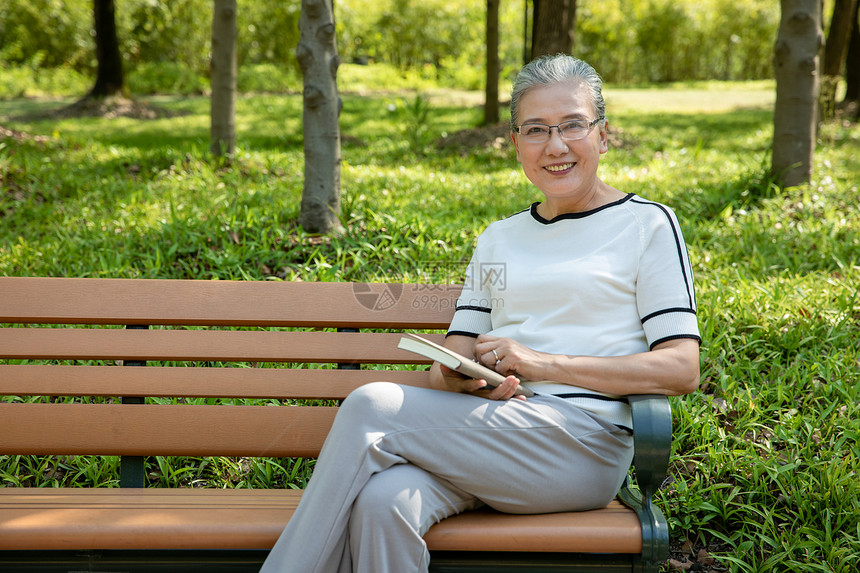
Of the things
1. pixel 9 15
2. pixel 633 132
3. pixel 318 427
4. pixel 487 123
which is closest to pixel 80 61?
pixel 9 15

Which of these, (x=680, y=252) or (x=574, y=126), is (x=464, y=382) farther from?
(x=574, y=126)

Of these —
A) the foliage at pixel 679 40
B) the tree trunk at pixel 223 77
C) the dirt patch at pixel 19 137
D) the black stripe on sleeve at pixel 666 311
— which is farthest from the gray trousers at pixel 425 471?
the foliage at pixel 679 40

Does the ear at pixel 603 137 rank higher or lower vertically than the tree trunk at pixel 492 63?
lower

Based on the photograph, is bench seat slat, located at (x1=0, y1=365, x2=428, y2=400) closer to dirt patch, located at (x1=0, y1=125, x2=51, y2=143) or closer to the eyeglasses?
the eyeglasses

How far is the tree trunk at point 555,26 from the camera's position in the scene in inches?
336

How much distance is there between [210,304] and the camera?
2.67 metres

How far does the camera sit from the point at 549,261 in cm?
232

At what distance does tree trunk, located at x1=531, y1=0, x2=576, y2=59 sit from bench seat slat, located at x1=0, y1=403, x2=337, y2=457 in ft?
23.3

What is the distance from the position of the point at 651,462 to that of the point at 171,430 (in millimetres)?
1619

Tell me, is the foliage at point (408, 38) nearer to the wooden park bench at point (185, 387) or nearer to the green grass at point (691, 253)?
the green grass at point (691, 253)

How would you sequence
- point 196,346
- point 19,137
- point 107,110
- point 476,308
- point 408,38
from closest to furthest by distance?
point 476,308 → point 196,346 → point 19,137 → point 107,110 → point 408,38

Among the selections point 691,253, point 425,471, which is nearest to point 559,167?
point 425,471

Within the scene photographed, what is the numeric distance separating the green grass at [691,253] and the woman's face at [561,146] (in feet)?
4.18

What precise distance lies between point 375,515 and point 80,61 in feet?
79.0
